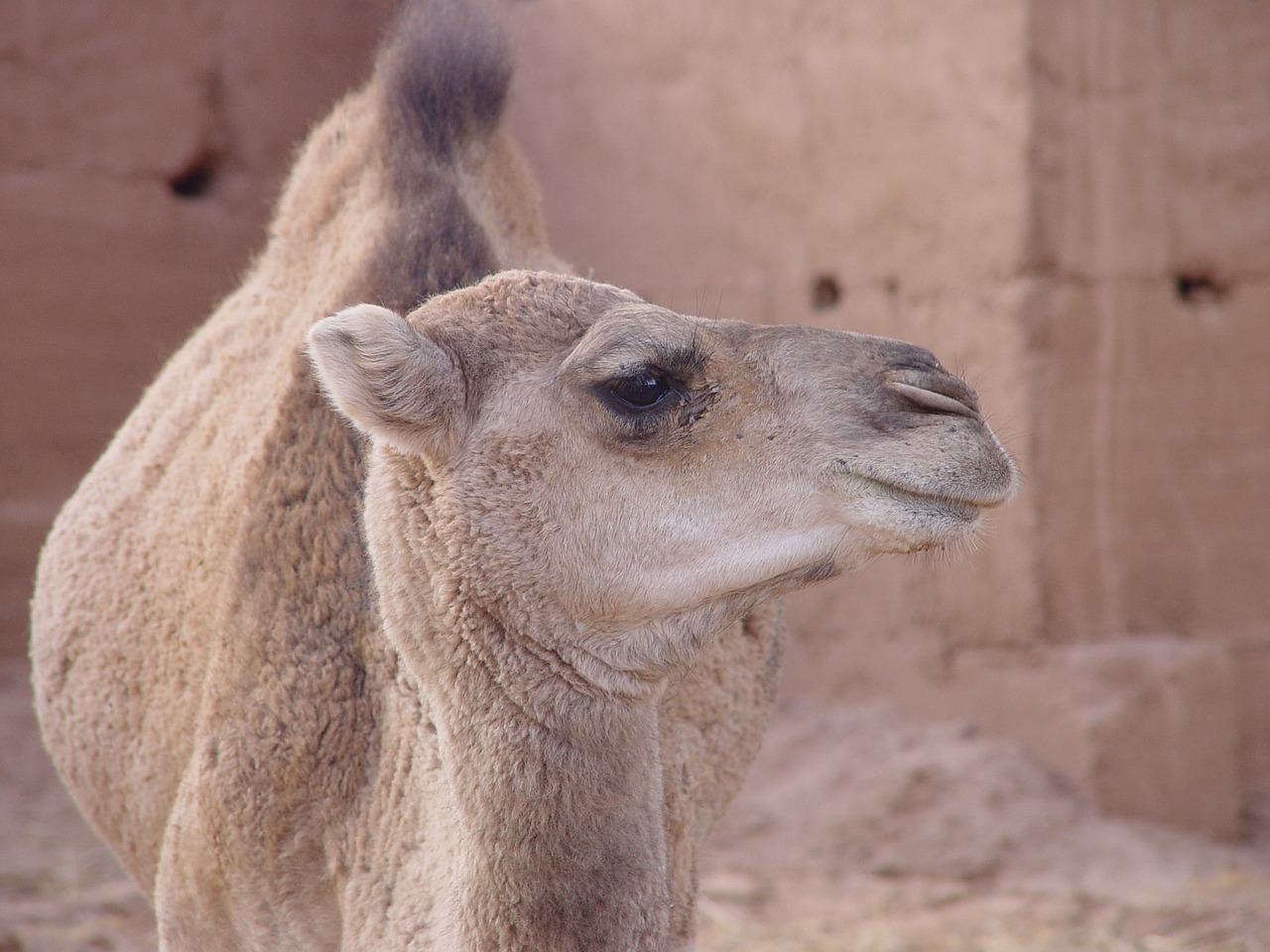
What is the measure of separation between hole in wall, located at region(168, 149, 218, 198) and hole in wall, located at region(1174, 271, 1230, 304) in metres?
4.64

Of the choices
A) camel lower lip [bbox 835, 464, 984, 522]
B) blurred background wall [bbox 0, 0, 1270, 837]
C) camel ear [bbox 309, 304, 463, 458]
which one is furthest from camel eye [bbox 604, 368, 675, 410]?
blurred background wall [bbox 0, 0, 1270, 837]

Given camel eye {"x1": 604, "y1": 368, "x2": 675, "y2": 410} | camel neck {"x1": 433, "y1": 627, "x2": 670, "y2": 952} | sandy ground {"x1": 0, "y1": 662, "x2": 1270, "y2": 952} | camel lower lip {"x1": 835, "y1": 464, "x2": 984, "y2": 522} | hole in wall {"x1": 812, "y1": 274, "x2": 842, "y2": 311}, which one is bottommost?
sandy ground {"x1": 0, "y1": 662, "x2": 1270, "y2": 952}

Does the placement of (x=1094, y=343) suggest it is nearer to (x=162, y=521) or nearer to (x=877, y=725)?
(x=877, y=725)

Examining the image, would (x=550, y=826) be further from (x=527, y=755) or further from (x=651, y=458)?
(x=651, y=458)

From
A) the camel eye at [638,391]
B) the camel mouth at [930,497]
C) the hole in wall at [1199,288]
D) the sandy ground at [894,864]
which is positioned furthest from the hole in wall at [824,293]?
the camel mouth at [930,497]

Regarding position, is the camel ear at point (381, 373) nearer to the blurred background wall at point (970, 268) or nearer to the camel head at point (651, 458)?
the camel head at point (651, 458)

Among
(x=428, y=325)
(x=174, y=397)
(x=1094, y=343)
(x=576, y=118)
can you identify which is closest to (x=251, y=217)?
(x=576, y=118)

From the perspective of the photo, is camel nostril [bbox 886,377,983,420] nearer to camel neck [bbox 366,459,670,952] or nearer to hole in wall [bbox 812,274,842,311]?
camel neck [bbox 366,459,670,952]

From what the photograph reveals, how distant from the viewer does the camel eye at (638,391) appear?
2701 mm

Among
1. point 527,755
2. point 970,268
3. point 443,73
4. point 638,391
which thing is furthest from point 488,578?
point 970,268

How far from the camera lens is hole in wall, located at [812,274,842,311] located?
22.7ft

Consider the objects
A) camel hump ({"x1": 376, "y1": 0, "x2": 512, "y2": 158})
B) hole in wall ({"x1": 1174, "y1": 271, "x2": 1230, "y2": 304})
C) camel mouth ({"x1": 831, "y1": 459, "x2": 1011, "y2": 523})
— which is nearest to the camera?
camel mouth ({"x1": 831, "y1": 459, "x2": 1011, "y2": 523})

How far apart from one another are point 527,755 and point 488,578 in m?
0.31

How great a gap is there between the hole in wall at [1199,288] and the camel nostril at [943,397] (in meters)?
4.21
